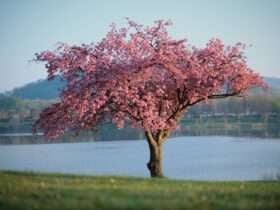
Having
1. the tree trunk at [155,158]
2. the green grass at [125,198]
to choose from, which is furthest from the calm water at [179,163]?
the green grass at [125,198]

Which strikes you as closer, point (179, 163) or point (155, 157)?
point (155, 157)

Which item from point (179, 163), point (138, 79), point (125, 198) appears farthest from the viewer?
point (179, 163)

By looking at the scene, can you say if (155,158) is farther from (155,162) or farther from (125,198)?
(125,198)

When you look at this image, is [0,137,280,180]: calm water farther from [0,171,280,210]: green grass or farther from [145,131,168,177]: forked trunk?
[0,171,280,210]: green grass

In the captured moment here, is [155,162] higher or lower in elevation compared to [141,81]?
lower

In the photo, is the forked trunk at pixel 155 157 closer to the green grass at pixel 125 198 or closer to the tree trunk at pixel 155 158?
the tree trunk at pixel 155 158

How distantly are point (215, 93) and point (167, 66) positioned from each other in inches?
152

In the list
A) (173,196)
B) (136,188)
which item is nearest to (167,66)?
(136,188)

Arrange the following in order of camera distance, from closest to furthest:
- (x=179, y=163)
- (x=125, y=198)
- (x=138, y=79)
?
(x=125, y=198) < (x=138, y=79) < (x=179, y=163)

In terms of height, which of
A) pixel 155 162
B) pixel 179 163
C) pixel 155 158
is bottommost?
pixel 179 163

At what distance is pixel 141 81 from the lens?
1075 inches

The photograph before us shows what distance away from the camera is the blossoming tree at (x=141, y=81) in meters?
26.8

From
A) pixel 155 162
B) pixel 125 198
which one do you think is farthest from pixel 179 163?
pixel 125 198

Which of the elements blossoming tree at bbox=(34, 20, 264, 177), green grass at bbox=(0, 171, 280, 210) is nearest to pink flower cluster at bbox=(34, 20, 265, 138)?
blossoming tree at bbox=(34, 20, 264, 177)
